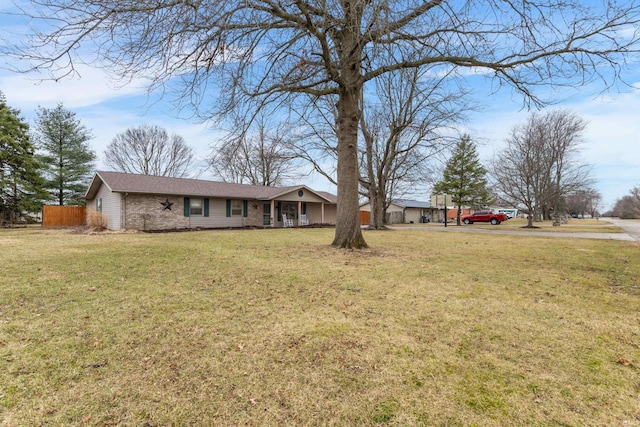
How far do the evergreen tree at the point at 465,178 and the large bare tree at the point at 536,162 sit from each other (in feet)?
21.8

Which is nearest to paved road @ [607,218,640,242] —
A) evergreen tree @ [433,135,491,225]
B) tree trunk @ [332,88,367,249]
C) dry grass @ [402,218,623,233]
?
dry grass @ [402,218,623,233]

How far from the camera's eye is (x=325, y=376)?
2291 mm

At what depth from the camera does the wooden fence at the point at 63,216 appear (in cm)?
2123

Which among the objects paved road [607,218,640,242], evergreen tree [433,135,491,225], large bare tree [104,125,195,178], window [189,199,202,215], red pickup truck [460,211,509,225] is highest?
large bare tree [104,125,195,178]

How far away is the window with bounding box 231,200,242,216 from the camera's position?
21078mm

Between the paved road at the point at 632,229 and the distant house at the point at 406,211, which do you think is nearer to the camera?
the paved road at the point at 632,229

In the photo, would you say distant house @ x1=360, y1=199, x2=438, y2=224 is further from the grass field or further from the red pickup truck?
the grass field

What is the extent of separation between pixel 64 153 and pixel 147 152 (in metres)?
9.09

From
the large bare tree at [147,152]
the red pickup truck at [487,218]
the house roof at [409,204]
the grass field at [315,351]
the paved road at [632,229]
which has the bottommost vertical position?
the grass field at [315,351]

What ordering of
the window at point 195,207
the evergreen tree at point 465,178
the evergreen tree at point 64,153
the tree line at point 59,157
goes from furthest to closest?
the evergreen tree at point 465,178 → the evergreen tree at point 64,153 → the tree line at point 59,157 → the window at point 195,207

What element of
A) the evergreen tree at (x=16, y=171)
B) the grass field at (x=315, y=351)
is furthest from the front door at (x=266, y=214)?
the grass field at (x=315, y=351)

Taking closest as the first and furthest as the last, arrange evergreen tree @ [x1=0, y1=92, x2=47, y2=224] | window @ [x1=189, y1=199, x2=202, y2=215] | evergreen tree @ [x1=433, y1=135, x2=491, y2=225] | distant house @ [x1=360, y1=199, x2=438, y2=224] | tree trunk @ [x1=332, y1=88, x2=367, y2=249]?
tree trunk @ [x1=332, y1=88, x2=367, y2=249] → window @ [x1=189, y1=199, x2=202, y2=215] → evergreen tree @ [x1=0, y1=92, x2=47, y2=224] → evergreen tree @ [x1=433, y1=135, x2=491, y2=225] → distant house @ [x1=360, y1=199, x2=438, y2=224]

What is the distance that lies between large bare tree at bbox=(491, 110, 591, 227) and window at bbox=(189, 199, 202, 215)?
988 inches

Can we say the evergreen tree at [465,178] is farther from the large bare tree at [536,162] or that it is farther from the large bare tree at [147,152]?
the large bare tree at [147,152]
